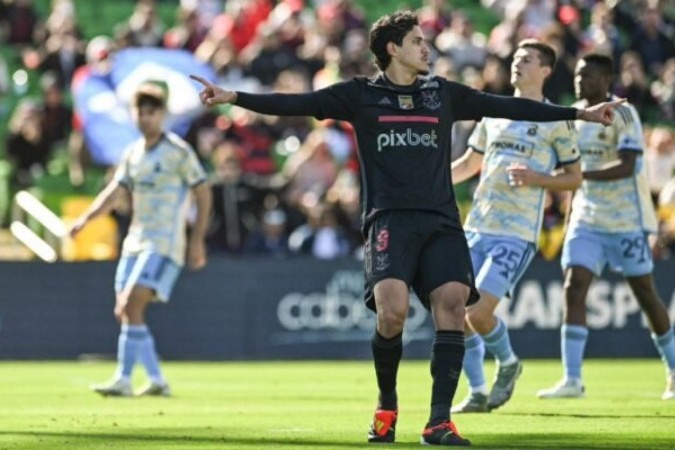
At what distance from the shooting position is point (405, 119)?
10102mm

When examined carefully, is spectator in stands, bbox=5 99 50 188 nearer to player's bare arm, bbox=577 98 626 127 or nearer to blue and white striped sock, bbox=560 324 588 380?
blue and white striped sock, bbox=560 324 588 380

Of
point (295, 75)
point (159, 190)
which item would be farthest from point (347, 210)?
point (159, 190)

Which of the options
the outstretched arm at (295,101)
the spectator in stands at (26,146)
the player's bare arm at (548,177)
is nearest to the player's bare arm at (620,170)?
the player's bare arm at (548,177)

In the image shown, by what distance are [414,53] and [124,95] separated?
14.3m

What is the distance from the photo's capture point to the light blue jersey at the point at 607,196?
13945mm

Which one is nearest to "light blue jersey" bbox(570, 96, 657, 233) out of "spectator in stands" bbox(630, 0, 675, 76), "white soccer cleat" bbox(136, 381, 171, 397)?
"white soccer cleat" bbox(136, 381, 171, 397)

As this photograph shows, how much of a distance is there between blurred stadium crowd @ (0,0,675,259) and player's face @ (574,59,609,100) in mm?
8622

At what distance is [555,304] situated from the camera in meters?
21.6

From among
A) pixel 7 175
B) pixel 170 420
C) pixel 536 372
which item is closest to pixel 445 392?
pixel 170 420

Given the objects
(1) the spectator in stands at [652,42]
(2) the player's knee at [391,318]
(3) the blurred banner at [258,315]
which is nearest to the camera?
(2) the player's knee at [391,318]

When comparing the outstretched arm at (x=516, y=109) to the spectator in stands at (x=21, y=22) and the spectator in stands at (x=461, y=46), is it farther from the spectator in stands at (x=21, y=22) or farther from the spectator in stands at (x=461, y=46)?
the spectator in stands at (x=21, y=22)

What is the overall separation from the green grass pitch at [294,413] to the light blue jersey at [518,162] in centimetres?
131

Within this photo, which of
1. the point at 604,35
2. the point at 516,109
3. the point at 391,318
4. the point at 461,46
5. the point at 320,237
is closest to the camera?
the point at 391,318

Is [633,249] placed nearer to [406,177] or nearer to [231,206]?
[406,177]
